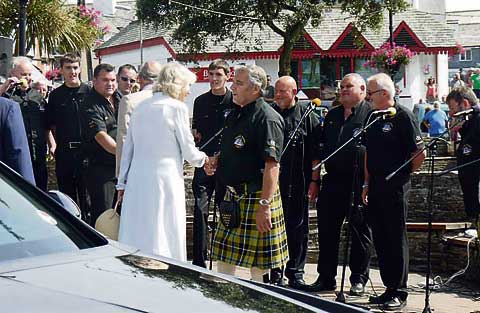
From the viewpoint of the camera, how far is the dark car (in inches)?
120

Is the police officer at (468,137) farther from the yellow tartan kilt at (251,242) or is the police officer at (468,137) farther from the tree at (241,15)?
the tree at (241,15)

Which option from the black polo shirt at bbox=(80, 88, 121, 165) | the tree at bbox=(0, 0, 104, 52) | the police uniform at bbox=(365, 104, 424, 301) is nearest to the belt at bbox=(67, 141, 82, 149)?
the black polo shirt at bbox=(80, 88, 121, 165)

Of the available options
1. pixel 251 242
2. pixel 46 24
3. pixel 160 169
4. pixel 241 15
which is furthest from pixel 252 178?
pixel 241 15

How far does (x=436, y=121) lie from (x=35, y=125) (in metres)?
17.3

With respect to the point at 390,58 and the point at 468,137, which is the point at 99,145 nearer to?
the point at 468,137

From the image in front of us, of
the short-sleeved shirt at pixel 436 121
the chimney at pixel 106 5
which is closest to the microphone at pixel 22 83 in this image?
the short-sleeved shirt at pixel 436 121

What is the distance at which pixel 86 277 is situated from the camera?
334 cm

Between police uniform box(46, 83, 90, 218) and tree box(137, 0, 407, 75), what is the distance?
2075 centimetres

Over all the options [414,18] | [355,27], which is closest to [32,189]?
[355,27]

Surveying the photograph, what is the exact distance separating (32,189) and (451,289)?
19.6 feet

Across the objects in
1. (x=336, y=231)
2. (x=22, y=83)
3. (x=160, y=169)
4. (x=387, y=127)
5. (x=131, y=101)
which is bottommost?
(x=336, y=231)

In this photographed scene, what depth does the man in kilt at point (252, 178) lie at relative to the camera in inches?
281

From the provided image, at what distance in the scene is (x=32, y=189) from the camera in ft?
14.0

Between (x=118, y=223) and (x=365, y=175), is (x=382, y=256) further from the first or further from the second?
(x=118, y=223)
